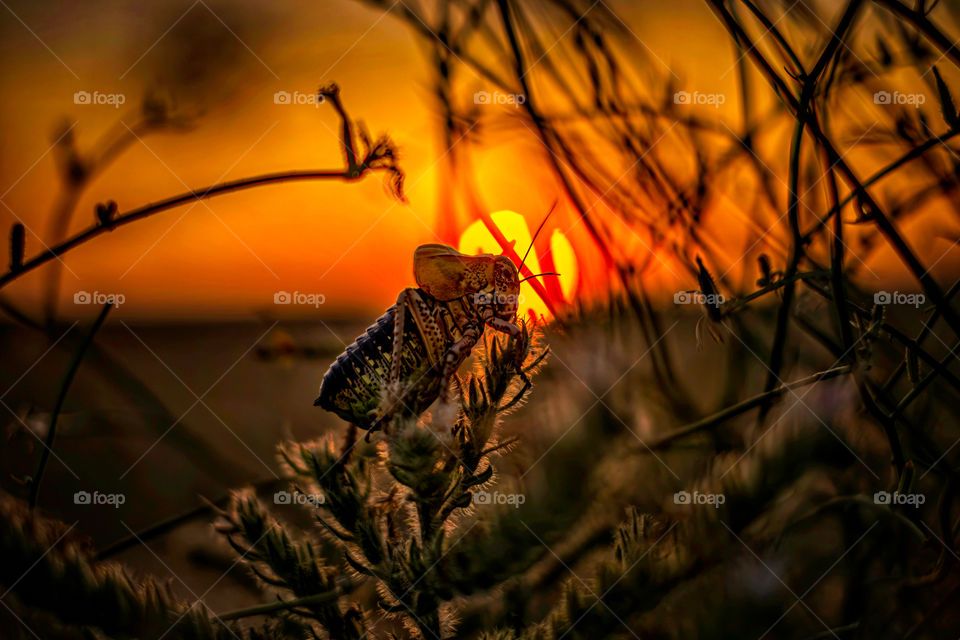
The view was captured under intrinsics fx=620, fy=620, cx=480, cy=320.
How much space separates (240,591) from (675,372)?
447 millimetres

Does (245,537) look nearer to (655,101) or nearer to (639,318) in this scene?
(639,318)

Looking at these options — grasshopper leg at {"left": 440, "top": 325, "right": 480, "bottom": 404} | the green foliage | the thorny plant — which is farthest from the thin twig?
grasshopper leg at {"left": 440, "top": 325, "right": 480, "bottom": 404}

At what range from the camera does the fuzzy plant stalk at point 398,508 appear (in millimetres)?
293

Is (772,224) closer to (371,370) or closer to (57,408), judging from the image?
(371,370)

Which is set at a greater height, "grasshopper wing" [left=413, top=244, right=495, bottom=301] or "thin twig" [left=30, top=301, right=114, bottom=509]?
"grasshopper wing" [left=413, top=244, right=495, bottom=301]

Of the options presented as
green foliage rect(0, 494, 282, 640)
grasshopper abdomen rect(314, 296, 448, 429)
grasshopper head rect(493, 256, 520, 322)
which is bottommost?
green foliage rect(0, 494, 282, 640)

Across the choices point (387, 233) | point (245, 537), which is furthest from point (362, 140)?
point (245, 537)

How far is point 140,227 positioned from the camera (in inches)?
22.2

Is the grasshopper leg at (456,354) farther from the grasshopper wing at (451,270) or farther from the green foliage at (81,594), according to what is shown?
the green foliage at (81,594)

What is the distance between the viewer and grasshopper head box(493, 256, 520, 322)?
17.3 inches

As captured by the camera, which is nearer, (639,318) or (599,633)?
(599,633)

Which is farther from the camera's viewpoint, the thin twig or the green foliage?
the thin twig

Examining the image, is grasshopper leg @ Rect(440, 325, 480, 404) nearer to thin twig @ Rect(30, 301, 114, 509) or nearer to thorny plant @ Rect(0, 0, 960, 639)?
thorny plant @ Rect(0, 0, 960, 639)

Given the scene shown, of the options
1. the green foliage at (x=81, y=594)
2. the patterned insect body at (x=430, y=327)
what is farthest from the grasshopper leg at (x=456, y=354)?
the green foliage at (x=81, y=594)
